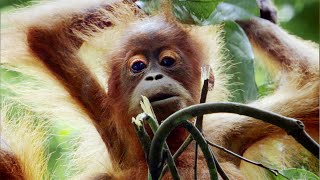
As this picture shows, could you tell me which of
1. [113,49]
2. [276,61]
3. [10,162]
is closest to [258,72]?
[276,61]

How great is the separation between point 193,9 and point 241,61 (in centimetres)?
91

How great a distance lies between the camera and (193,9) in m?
2.27

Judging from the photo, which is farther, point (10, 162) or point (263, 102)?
point (263, 102)

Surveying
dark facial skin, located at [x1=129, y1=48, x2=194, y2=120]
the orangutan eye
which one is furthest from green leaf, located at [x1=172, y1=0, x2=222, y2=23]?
the orangutan eye

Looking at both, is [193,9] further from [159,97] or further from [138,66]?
[138,66]

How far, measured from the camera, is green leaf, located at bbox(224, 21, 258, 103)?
3.07 meters

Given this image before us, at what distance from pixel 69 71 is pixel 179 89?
25.9 inches

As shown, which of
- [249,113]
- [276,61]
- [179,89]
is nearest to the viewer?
[249,113]

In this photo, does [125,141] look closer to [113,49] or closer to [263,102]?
[113,49]

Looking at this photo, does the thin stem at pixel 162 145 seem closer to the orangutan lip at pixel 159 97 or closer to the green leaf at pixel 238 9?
the orangutan lip at pixel 159 97

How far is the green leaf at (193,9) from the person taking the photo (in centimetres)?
223

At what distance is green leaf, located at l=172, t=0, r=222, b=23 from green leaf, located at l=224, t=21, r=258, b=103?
2.35ft

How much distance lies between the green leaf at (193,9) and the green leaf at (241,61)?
2.35ft

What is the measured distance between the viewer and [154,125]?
117 centimetres
